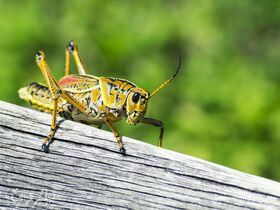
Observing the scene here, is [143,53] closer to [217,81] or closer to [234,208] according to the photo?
[217,81]

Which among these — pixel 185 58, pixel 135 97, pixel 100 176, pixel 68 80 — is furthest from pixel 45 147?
pixel 185 58

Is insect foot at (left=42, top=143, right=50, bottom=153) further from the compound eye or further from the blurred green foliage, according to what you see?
the blurred green foliage

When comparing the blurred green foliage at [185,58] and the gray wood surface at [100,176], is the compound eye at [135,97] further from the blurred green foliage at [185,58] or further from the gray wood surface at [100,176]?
the blurred green foliage at [185,58]

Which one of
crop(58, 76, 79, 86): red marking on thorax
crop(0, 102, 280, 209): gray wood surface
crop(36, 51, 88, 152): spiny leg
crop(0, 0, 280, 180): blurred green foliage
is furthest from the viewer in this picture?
crop(0, 0, 280, 180): blurred green foliage

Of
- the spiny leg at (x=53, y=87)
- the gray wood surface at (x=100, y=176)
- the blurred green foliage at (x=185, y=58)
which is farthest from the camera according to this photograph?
Answer: the blurred green foliage at (x=185, y=58)

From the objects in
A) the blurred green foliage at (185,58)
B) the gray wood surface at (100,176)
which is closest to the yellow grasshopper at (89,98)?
the gray wood surface at (100,176)

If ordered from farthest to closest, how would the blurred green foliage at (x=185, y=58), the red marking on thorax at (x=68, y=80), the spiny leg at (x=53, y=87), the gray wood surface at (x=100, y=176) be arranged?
1. the blurred green foliage at (x=185, y=58)
2. the red marking on thorax at (x=68, y=80)
3. the spiny leg at (x=53, y=87)
4. the gray wood surface at (x=100, y=176)

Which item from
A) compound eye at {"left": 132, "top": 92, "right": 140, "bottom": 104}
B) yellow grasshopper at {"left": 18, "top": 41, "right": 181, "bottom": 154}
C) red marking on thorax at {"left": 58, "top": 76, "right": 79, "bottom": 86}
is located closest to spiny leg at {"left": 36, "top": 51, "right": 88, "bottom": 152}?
yellow grasshopper at {"left": 18, "top": 41, "right": 181, "bottom": 154}
